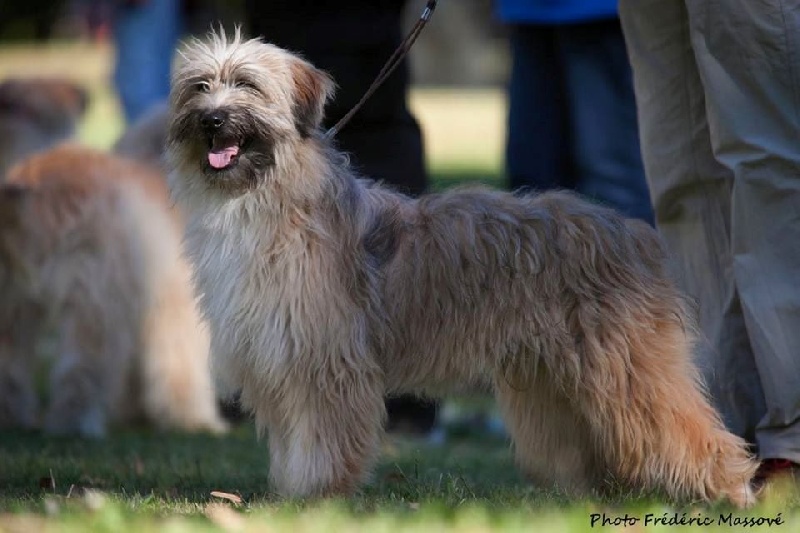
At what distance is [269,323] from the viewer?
158 inches

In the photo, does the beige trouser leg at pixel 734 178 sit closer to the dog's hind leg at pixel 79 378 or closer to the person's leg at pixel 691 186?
the person's leg at pixel 691 186

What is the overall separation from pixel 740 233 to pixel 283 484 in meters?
1.80

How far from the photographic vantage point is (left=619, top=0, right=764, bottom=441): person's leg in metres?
4.67

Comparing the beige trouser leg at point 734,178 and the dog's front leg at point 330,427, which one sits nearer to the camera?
the dog's front leg at point 330,427

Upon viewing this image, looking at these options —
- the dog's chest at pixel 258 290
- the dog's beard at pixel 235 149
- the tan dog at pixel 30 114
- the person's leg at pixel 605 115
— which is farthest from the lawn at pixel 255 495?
the tan dog at pixel 30 114

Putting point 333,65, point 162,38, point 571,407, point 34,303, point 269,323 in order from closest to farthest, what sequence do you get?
1. point 269,323
2. point 571,407
3. point 333,65
4. point 34,303
5. point 162,38

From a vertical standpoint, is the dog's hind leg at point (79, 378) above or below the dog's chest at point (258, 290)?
below

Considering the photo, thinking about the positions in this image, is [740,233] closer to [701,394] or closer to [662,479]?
[701,394]

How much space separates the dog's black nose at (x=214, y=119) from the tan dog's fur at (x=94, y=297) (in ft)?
9.01

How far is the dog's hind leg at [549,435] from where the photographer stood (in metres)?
4.37

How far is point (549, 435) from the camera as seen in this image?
14.8 ft

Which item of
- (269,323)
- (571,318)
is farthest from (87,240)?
(571,318)

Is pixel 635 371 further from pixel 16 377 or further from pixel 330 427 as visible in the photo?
pixel 16 377

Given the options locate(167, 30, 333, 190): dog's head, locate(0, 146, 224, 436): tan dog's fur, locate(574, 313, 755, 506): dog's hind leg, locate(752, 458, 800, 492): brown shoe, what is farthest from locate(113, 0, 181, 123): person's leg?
locate(752, 458, 800, 492): brown shoe
